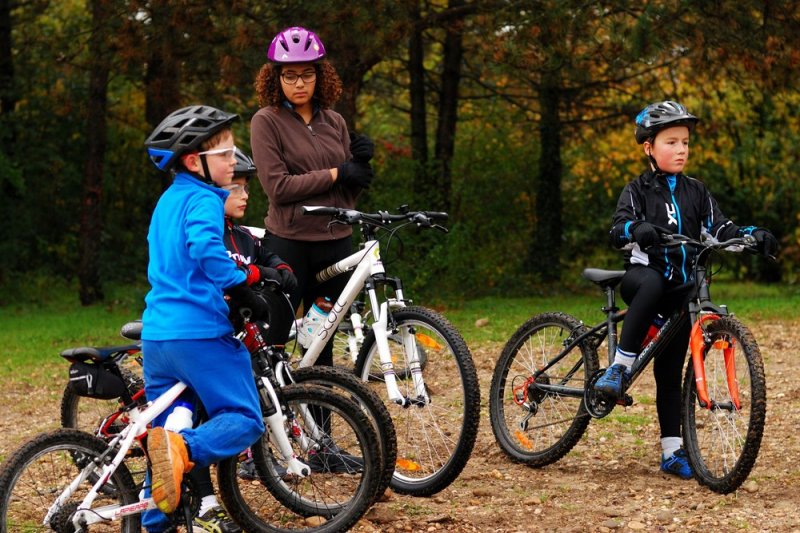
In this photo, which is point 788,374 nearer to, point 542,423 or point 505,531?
point 542,423

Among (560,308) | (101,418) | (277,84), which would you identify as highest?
(277,84)

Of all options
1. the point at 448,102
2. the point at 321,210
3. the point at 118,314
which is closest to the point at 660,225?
the point at 321,210

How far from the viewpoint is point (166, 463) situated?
4.12 m

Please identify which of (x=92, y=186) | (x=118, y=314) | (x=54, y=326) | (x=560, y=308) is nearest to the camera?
(x=560, y=308)

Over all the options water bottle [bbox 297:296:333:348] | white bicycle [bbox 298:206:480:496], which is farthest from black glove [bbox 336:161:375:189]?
water bottle [bbox 297:296:333:348]

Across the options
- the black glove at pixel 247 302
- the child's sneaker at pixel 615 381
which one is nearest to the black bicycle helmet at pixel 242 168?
the black glove at pixel 247 302

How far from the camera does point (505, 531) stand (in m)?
4.88

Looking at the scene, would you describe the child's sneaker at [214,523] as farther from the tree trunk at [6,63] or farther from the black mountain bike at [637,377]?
the tree trunk at [6,63]

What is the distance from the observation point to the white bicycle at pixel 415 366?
17.2ft

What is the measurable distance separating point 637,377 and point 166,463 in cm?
251

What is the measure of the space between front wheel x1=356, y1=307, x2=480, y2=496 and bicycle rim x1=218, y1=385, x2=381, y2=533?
716mm

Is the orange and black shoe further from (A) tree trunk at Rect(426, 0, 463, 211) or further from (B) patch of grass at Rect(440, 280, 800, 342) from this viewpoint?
(A) tree trunk at Rect(426, 0, 463, 211)

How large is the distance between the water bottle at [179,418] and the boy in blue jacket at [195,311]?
0.05 meters

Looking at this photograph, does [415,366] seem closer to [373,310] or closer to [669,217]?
[373,310]
